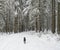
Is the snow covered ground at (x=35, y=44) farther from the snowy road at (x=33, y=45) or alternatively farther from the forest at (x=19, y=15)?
the forest at (x=19, y=15)

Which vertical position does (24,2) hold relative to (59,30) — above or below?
above

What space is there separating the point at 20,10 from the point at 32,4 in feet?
25.4

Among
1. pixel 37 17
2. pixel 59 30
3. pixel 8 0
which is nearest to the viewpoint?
pixel 59 30

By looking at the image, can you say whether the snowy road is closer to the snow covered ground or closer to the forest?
the snow covered ground

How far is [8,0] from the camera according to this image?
3731cm

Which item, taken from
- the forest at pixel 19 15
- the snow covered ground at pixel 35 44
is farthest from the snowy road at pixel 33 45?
the forest at pixel 19 15

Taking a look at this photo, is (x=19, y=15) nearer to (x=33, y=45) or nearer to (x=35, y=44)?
(x=35, y=44)

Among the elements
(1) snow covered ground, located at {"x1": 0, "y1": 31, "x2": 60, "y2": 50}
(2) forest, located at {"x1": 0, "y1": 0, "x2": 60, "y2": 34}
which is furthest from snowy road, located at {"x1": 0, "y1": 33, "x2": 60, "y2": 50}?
(2) forest, located at {"x1": 0, "y1": 0, "x2": 60, "y2": 34}

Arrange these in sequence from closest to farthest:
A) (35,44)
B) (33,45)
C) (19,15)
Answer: (33,45) → (35,44) → (19,15)

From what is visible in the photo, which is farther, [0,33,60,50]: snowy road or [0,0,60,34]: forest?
[0,0,60,34]: forest

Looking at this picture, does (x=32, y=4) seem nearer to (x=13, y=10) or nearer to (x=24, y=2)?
(x=13, y=10)

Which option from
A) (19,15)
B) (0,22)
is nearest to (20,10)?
(19,15)

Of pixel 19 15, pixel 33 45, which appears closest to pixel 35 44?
pixel 33 45

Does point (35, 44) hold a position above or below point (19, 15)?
below
